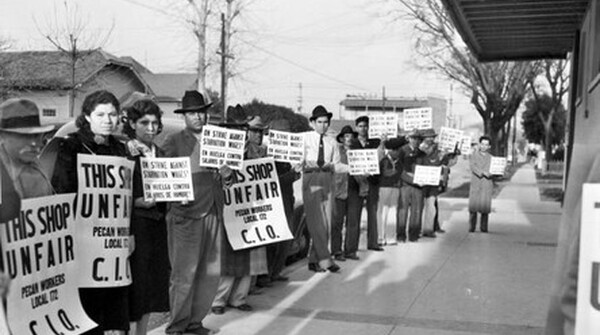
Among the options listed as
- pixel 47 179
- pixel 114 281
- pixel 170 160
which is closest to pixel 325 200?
pixel 170 160

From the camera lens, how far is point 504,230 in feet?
43.2

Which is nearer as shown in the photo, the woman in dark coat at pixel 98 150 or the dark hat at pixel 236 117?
the woman in dark coat at pixel 98 150

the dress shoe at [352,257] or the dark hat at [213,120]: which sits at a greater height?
the dark hat at [213,120]

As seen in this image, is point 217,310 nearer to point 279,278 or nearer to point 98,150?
point 279,278

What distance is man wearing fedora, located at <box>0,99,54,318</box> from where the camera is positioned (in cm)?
341

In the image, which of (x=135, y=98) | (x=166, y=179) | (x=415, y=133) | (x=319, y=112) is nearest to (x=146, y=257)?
(x=166, y=179)

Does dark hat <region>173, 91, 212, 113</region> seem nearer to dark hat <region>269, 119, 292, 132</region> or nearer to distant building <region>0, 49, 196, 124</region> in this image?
dark hat <region>269, 119, 292, 132</region>

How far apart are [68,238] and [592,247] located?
287 centimetres

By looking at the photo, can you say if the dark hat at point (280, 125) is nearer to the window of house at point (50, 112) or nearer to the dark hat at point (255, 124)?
the dark hat at point (255, 124)

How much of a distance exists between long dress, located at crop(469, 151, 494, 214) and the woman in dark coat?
914 cm

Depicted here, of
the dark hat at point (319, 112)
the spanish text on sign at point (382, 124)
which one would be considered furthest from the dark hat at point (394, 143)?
the dark hat at point (319, 112)

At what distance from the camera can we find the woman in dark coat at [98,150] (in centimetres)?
401

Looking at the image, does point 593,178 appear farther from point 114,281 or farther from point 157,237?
point 157,237

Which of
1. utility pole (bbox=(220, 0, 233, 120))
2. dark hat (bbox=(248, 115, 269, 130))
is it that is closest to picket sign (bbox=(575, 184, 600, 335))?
dark hat (bbox=(248, 115, 269, 130))
